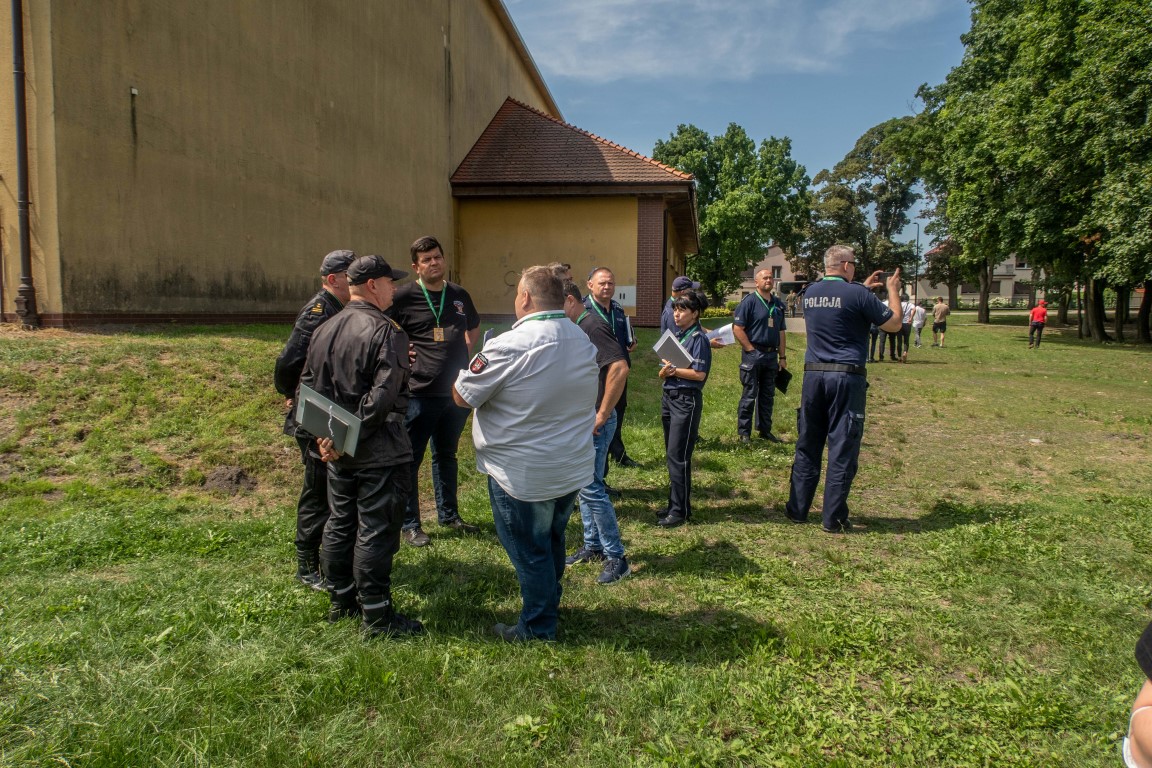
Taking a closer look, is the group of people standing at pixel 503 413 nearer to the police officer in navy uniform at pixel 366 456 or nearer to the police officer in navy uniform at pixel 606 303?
the police officer in navy uniform at pixel 366 456

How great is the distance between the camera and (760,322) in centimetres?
848

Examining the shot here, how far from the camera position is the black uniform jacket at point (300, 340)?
164 inches

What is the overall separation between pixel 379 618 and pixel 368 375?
122 cm

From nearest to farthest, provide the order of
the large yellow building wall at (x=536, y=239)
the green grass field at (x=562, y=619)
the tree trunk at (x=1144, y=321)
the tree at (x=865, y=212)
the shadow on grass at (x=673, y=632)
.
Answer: the green grass field at (x=562, y=619), the shadow on grass at (x=673, y=632), the large yellow building wall at (x=536, y=239), the tree trunk at (x=1144, y=321), the tree at (x=865, y=212)

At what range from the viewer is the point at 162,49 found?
10109 millimetres

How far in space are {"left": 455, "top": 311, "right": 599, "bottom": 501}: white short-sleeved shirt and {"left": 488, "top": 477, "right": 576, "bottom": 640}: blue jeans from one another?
0.29ft

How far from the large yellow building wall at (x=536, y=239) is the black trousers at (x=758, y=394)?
37.3 feet

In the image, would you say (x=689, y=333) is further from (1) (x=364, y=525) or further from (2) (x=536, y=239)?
(2) (x=536, y=239)

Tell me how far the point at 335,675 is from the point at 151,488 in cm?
375

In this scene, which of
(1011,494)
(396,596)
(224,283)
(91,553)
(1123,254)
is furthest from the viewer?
(1123,254)

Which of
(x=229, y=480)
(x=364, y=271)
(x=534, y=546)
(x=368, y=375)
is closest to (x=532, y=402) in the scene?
(x=534, y=546)

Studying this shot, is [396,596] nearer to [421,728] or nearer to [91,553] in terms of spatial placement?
[421,728]

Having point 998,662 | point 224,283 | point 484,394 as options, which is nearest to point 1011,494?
point 998,662

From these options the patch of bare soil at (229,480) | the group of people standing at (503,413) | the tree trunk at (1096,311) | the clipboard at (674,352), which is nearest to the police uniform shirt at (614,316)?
the clipboard at (674,352)
